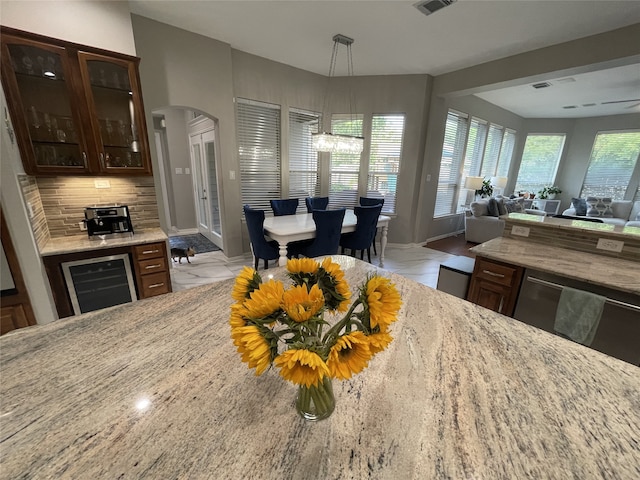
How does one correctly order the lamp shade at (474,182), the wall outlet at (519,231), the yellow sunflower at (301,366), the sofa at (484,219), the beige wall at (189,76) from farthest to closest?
the lamp shade at (474,182) < the sofa at (484,219) < the beige wall at (189,76) < the wall outlet at (519,231) < the yellow sunflower at (301,366)

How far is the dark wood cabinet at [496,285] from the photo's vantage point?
6.12 feet

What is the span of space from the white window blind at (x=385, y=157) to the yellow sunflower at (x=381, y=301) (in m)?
4.49

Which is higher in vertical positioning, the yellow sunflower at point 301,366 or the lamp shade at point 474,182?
the lamp shade at point 474,182

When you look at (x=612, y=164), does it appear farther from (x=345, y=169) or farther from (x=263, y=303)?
(x=263, y=303)

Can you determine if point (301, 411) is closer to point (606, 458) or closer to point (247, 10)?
point (606, 458)

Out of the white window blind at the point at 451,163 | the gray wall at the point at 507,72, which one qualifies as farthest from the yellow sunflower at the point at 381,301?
the white window blind at the point at 451,163

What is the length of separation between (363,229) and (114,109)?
289 centimetres

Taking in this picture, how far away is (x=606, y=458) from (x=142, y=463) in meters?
0.95

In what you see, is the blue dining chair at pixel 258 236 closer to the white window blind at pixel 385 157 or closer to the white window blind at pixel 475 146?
the white window blind at pixel 385 157

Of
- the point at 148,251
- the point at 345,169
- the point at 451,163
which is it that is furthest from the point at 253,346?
the point at 451,163

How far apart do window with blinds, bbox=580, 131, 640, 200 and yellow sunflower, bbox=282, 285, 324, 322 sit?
9.51 meters

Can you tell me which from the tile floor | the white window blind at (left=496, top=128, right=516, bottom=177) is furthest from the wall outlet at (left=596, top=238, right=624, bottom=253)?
the white window blind at (left=496, top=128, right=516, bottom=177)

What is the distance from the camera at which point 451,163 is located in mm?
5305

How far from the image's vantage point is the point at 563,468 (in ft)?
1.71
